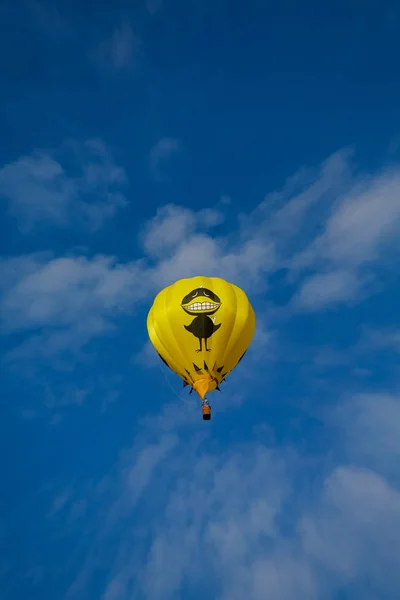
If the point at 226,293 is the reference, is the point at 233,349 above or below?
below

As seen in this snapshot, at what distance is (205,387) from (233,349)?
3.31 metres

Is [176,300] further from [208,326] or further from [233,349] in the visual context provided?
[233,349]

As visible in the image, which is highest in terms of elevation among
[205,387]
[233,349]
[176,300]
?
[176,300]

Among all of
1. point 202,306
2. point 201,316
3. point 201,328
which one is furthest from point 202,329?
point 202,306

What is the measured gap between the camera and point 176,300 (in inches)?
1419

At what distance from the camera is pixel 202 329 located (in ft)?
116

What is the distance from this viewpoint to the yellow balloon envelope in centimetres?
3538

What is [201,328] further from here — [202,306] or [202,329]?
[202,306]

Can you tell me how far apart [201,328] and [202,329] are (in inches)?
3.8

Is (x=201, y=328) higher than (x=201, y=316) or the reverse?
the reverse

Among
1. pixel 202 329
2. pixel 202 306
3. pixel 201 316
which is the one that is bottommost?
pixel 202 329

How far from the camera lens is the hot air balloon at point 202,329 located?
3538 cm

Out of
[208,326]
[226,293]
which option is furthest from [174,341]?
[226,293]

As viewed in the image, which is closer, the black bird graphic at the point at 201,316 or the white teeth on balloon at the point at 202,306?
the black bird graphic at the point at 201,316
